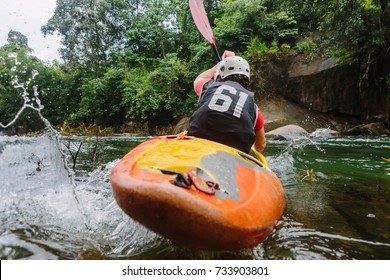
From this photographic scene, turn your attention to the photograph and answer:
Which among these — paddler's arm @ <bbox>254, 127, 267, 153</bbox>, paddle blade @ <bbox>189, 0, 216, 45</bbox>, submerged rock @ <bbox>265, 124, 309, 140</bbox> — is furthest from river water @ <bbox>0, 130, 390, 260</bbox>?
submerged rock @ <bbox>265, 124, 309, 140</bbox>

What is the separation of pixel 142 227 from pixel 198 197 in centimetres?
78

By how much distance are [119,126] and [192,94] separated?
444 centimetres

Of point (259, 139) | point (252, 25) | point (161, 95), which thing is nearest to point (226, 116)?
point (259, 139)

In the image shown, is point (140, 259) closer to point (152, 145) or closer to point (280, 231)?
point (152, 145)

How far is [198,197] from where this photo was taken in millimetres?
1269

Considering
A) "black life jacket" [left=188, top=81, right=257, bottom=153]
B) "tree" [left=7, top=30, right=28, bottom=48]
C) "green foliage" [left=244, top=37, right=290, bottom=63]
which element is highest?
"tree" [left=7, top=30, right=28, bottom=48]

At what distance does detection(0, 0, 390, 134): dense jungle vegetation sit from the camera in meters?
9.54

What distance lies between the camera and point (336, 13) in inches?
336

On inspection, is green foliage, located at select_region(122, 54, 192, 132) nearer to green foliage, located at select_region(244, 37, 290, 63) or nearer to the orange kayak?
green foliage, located at select_region(244, 37, 290, 63)

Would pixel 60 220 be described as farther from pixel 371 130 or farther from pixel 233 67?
pixel 371 130

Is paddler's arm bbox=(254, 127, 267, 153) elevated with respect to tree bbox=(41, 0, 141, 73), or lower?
lower

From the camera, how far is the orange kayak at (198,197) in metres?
1.23

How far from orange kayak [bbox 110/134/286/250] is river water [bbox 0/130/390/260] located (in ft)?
1.00

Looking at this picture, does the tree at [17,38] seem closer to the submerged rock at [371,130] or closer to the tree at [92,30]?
Result: the tree at [92,30]
